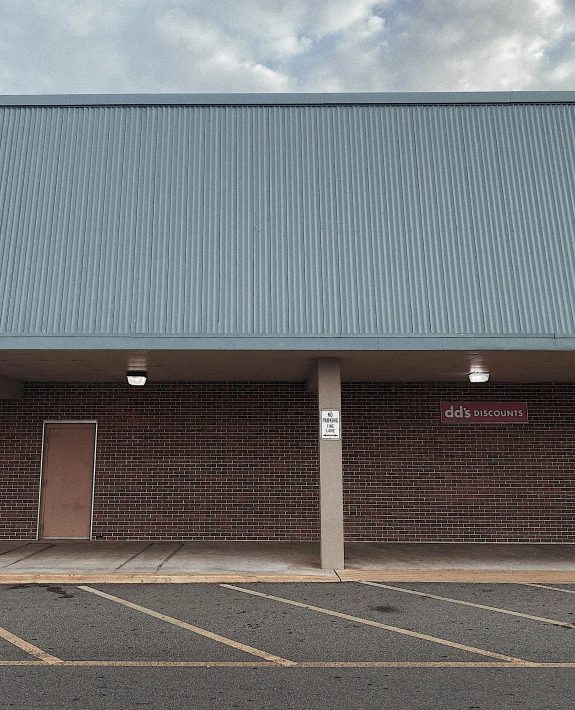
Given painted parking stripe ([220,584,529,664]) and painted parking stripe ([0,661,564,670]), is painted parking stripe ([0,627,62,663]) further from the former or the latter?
painted parking stripe ([220,584,529,664])

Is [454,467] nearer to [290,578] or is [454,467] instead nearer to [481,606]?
[290,578]

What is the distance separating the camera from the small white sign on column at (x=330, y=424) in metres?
10.3

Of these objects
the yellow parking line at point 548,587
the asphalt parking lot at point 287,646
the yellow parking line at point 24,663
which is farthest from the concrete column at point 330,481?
the yellow parking line at point 24,663

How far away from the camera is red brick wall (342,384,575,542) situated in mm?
13172

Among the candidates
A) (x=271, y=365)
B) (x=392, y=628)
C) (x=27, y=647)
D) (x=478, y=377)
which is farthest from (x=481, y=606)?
(x=271, y=365)

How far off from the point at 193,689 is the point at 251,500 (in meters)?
8.30

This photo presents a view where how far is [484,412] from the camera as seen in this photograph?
13.6m

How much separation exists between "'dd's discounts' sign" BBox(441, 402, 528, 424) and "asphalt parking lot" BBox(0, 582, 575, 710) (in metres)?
4.96

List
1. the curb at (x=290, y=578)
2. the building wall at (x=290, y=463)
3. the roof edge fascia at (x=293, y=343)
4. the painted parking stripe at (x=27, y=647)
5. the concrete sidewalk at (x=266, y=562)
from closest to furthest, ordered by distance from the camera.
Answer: the painted parking stripe at (x=27, y=647), the curb at (x=290, y=578), the concrete sidewalk at (x=266, y=562), the roof edge fascia at (x=293, y=343), the building wall at (x=290, y=463)

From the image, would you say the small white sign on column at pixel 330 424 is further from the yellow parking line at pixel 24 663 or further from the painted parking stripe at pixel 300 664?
the yellow parking line at pixel 24 663

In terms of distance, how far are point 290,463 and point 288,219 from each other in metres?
5.53

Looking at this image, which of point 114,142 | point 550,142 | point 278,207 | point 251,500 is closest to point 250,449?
point 251,500

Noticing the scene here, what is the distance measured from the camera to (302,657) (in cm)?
578

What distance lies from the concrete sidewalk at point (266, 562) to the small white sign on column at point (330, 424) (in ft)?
7.25
